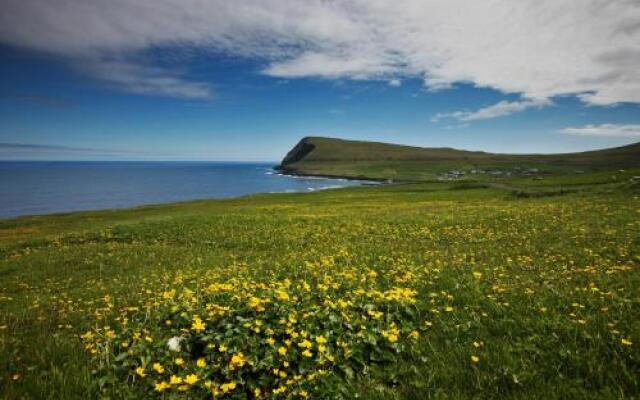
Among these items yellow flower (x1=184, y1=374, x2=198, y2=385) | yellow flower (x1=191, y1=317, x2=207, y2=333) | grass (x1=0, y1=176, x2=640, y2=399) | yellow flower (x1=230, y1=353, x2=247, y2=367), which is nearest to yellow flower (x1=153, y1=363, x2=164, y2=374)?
grass (x1=0, y1=176, x2=640, y2=399)

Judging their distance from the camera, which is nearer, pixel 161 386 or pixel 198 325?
pixel 161 386

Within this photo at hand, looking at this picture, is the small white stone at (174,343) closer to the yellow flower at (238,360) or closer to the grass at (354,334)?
the grass at (354,334)

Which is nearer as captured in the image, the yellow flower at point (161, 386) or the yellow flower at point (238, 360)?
the yellow flower at point (161, 386)

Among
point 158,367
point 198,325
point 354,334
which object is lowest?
point 354,334

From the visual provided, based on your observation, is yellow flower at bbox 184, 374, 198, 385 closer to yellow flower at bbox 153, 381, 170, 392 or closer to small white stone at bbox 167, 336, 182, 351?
yellow flower at bbox 153, 381, 170, 392

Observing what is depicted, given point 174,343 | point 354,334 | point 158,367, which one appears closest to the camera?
point 158,367

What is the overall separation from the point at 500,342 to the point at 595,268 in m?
6.80

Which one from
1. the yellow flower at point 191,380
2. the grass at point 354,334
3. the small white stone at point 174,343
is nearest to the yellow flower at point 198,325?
the grass at point 354,334

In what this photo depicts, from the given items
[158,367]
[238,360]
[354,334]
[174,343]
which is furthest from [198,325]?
[354,334]

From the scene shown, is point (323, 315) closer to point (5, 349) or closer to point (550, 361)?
point (550, 361)

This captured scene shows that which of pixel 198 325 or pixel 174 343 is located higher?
pixel 198 325

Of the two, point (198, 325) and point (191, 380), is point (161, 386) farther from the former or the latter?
point (198, 325)

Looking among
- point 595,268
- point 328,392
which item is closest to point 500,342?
point 328,392

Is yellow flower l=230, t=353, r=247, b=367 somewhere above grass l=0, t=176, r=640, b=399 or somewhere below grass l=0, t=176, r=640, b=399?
above
